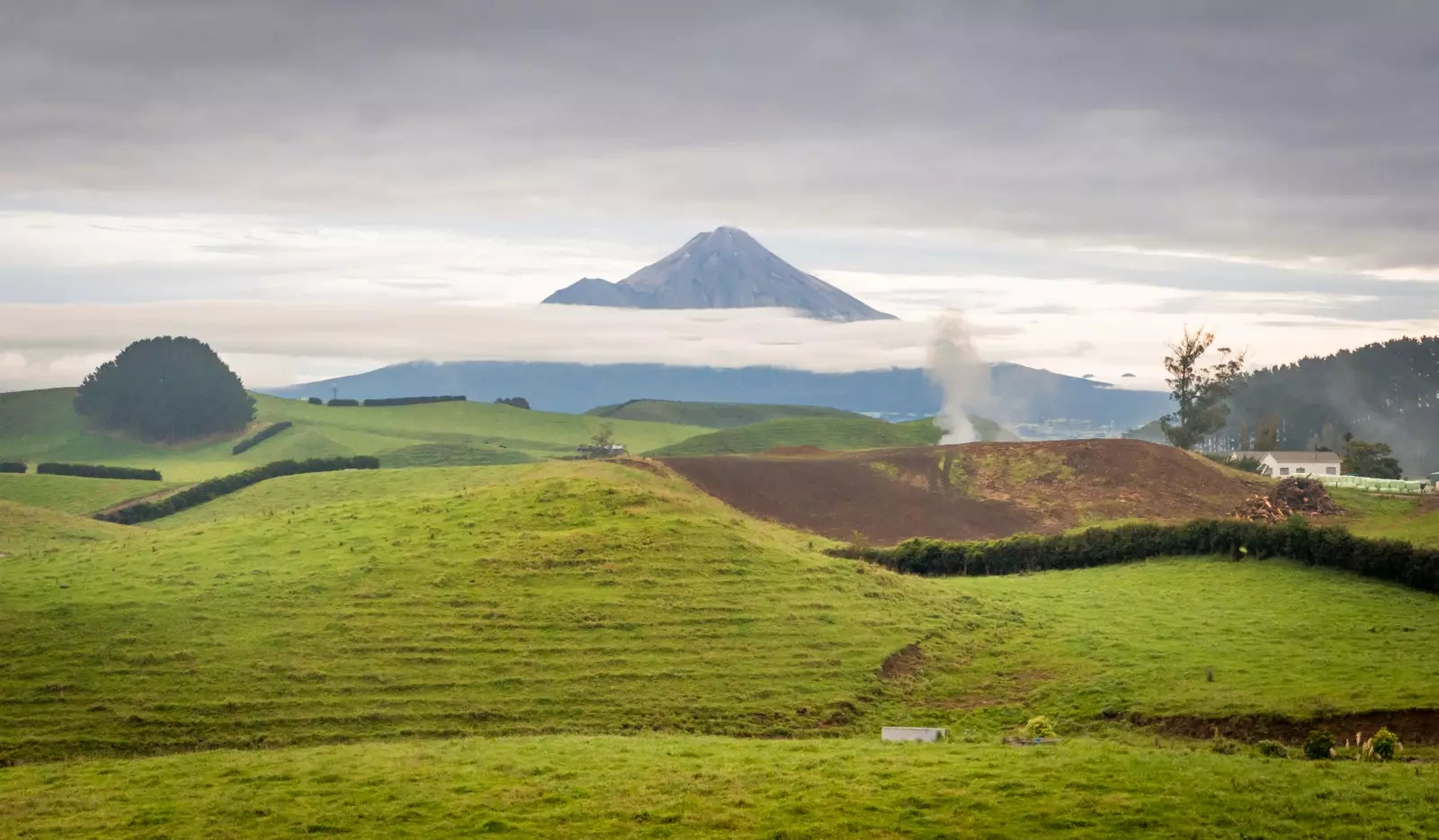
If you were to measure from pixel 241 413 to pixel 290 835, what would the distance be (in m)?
157

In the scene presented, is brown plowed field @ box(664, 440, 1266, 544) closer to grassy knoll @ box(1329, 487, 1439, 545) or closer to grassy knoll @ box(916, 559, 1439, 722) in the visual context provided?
grassy knoll @ box(1329, 487, 1439, 545)

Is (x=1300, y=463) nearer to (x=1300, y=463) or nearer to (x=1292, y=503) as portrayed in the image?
(x=1300, y=463)

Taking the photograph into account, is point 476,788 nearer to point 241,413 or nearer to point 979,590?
point 979,590

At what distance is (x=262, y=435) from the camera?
163m

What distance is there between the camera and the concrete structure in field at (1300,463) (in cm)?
12612

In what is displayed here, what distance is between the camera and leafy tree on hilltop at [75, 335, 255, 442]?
171000 millimetres

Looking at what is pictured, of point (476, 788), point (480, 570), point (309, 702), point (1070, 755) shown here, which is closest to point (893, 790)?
point (1070, 755)

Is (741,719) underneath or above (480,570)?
underneath

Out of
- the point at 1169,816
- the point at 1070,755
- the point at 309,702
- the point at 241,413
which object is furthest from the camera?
the point at 241,413

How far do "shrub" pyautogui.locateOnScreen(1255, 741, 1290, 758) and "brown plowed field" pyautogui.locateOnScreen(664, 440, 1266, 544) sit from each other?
1918 inches

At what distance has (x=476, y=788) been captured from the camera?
30.0 meters

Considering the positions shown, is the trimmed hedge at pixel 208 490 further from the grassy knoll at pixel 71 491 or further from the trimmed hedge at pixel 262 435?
the trimmed hedge at pixel 262 435

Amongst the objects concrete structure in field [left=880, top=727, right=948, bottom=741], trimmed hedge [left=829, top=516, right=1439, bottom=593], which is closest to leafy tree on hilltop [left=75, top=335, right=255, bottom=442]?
trimmed hedge [left=829, top=516, right=1439, bottom=593]

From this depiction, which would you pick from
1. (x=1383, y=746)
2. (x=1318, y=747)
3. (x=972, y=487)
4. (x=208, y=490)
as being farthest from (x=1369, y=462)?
(x=208, y=490)
